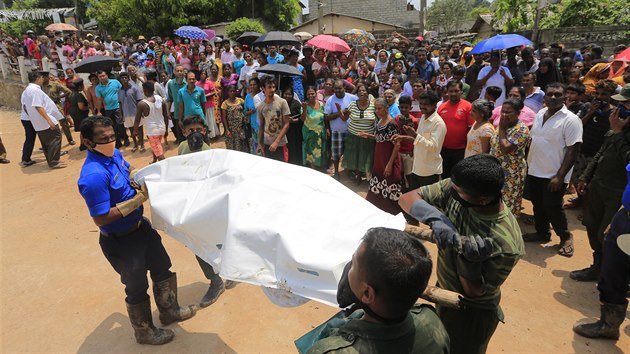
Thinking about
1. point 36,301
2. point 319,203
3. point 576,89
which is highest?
point 576,89

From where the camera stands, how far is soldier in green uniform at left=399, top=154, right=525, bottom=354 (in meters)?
1.97

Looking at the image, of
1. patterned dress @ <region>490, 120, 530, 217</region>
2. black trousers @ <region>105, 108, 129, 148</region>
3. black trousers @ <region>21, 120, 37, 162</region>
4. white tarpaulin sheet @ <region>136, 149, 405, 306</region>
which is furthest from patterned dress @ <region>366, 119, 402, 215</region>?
black trousers @ <region>21, 120, 37, 162</region>

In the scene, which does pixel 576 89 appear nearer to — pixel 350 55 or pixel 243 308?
pixel 243 308

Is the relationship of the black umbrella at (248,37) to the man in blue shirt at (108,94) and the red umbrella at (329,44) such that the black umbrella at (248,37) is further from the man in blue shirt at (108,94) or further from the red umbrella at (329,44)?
the man in blue shirt at (108,94)

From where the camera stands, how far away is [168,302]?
3660 mm

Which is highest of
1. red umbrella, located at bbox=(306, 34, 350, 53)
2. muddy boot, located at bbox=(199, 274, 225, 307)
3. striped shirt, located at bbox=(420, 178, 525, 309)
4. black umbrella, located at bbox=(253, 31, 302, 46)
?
black umbrella, located at bbox=(253, 31, 302, 46)

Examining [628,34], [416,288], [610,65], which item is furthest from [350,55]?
[416,288]

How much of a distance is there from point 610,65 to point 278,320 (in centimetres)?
699

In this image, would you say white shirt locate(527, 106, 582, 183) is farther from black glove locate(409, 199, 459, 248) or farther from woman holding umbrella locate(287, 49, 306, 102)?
woman holding umbrella locate(287, 49, 306, 102)

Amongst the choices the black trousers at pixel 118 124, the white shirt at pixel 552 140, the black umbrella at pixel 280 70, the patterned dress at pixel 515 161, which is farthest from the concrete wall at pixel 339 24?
the patterned dress at pixel 515 161

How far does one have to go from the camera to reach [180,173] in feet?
9.31

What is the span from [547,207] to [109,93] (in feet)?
28.7

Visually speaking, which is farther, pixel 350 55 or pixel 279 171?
pixel 350 55

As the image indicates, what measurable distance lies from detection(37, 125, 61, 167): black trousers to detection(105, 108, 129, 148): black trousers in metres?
1.10
